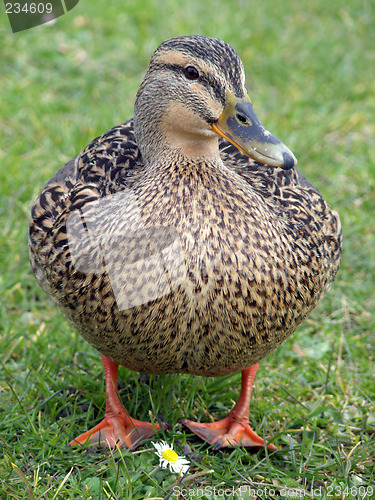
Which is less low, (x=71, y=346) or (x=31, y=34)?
(x=31, y=34)

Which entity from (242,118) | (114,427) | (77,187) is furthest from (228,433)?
(242,118)

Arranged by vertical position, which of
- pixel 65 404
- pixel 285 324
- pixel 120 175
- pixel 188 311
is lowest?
pixel 65 404

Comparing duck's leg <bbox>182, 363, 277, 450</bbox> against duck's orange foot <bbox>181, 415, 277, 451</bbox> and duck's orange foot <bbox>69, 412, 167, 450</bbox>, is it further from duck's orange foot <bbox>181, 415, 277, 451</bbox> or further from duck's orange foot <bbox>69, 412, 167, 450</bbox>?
duck's orange foot <bbox>69, 412, 167, 450</bbox>

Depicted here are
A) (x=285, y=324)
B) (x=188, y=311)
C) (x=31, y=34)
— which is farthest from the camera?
(x=31, y=34)

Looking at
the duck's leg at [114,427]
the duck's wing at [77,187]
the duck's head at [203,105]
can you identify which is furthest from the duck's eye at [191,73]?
the duck's leg at [114,427]

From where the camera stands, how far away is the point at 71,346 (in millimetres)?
3328

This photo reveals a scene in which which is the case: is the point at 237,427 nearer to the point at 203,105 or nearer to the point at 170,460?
the point at 170,460

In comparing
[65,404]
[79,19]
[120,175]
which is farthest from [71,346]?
[79,19]

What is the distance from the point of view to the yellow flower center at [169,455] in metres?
2.67

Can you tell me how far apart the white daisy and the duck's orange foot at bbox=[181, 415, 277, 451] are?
0.23 metres

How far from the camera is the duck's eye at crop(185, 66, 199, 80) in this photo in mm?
2553

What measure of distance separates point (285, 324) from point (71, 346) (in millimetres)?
1174

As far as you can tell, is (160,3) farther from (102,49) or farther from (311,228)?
(311,228)

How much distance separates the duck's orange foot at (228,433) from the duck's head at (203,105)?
3.86 feet
